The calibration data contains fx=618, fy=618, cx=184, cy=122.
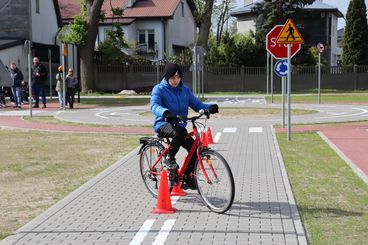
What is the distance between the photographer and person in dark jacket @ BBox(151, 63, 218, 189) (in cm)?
741

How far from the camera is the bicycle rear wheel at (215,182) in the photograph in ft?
23.1

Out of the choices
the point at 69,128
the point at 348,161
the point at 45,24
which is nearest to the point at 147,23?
the point at 45,24

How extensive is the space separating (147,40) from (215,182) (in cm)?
5523

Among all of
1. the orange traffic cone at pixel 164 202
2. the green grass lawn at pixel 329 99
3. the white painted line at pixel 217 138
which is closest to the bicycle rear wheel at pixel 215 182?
the orange traffic cone at pixel 164 202

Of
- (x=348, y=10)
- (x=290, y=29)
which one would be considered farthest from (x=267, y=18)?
(x=290, y=29)

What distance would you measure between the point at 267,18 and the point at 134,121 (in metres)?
32.9

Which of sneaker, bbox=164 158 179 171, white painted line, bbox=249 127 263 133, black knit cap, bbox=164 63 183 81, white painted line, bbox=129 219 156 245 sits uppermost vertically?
Result: black knit cap, bbox=164 63 183 81

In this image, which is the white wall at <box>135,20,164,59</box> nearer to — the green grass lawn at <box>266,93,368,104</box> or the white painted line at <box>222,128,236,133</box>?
the green grass lawn at <box>266,93,368,104</box>

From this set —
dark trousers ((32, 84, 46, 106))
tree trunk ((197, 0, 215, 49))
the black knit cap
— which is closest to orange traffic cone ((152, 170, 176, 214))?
the black knit cap

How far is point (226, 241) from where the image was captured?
591 centimetres

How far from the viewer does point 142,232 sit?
20.6 ft

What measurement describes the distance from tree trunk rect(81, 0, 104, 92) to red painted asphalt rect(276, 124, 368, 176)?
2650 cm

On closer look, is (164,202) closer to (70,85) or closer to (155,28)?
(70,85)

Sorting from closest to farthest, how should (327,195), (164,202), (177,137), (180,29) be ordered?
1. (164,202)
2. (177,137)
3. (327,195)
4. (180,29)
